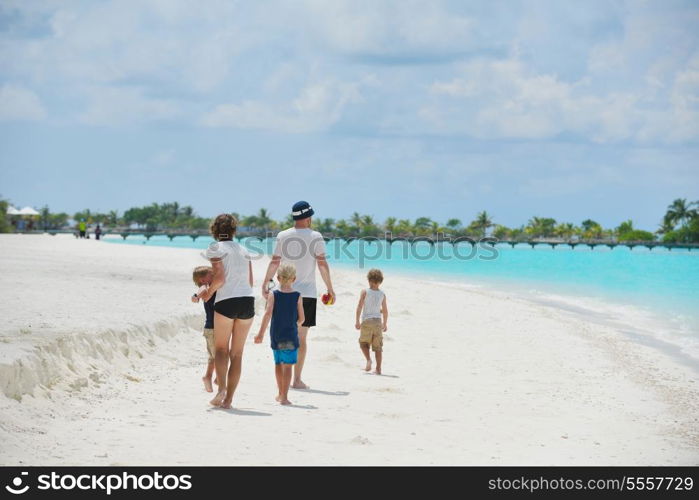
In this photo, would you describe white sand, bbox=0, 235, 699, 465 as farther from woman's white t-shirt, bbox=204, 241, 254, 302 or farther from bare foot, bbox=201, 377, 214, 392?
woman's white t-shirt, bbox=204, 241, 254, 302

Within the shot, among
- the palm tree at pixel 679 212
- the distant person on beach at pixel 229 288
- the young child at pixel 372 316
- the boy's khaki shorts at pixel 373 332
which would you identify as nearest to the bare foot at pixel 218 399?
Answer: the distant person on beach at pixel 229 288

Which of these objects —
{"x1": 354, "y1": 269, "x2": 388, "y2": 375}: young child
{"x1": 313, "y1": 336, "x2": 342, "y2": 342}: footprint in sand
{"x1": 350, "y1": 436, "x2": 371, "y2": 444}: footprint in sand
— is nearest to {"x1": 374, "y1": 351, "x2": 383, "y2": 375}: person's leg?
{"x1": 354, "y1": 269, "x2": 388, "y2": 375}: young child

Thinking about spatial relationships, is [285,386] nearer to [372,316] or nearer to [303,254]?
[303,254]

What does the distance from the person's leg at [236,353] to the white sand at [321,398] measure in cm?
20

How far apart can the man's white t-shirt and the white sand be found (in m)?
1.23

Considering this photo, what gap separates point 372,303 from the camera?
392 inches

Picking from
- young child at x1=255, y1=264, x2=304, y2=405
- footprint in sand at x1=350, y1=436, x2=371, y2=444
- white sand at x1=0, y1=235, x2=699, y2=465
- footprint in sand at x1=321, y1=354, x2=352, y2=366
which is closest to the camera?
white sand at x1=0, y1=235, x2=699, y2=465

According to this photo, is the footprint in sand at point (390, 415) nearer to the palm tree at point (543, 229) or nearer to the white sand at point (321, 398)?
the white sand at point (321, 398)

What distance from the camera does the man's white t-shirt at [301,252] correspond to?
799 centimetres

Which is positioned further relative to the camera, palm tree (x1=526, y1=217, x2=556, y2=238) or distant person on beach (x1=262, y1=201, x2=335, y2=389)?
palm tree (x1=526, y1=217, x2=556, y2=238)

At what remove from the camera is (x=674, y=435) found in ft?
24.7

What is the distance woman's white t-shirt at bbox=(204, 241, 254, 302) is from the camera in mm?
6910

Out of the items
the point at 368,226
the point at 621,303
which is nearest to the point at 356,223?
the point at 368,226
